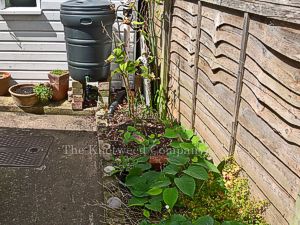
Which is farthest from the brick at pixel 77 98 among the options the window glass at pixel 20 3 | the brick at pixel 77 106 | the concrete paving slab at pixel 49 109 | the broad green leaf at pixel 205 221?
the broad green leaf at pixel 205 221

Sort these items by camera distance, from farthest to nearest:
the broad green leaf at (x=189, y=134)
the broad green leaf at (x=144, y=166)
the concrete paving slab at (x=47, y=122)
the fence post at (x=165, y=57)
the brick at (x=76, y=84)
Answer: the brick at (x=76, y=84) → the concrete paving slab at (x=47, y=122) → the fence post at (x=165, y=57) → the broad green leaf at (x=189, y=134) → the broad green leaf at (x=144, y=166)

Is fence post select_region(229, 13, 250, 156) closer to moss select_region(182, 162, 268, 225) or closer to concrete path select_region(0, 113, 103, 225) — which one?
moss select_region(182, 162, 268, 225)

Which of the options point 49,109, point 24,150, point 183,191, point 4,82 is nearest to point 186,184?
point 183,191

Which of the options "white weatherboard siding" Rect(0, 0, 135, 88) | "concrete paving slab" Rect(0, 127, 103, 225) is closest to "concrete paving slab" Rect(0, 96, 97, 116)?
"white weatherboard siding" Rect(0, 0, 135, 88)

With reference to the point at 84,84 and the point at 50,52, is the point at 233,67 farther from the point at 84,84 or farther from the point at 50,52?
the point at 50,52

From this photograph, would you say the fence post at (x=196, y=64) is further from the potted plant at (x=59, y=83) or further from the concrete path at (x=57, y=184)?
the potted plant at (x=59, y=83)

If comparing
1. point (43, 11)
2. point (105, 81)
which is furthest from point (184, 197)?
point (43, 11)

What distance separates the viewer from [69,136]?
14.3 feet

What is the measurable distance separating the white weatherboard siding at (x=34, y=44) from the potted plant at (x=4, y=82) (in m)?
0.21

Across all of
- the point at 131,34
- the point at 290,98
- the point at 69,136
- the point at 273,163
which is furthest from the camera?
the point at 131,34

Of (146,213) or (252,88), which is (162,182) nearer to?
(146,213)

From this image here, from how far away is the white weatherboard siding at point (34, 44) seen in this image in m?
5.19

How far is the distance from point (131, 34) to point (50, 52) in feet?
3.99

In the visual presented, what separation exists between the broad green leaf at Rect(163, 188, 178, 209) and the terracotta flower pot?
118 inches
